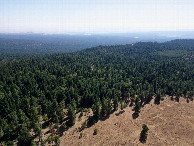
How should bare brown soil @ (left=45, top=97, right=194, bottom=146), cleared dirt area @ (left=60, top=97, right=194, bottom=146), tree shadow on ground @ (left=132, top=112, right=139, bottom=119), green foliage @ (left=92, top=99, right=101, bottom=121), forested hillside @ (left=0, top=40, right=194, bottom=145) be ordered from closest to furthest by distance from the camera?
bare brown soil @ (left=45, top=97, right=194, bottom=146) → cleared dirt area @ (left=60, top=97, right=194, bottom=146) → forested hillside @ (left=0, top=40, right=194, bottom=145) → green foliage @ (left=92, top=99, right=101, bottom=121) → tree shadow on ground @ (left=132, top=112, right=139, bottom=119)

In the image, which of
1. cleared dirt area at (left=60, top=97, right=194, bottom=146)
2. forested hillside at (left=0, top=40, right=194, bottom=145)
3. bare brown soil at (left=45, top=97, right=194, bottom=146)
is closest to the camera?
bare brown soil at (left=45, top=97, right=194, bottom=146)

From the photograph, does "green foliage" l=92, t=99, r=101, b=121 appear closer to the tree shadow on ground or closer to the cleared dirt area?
the cleared dirt area

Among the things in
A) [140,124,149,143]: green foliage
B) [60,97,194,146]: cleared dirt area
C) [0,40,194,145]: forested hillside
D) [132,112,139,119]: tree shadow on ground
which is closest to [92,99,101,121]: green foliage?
[0,40,194,145]: forested hillside

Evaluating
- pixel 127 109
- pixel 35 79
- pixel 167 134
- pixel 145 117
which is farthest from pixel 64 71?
pixel 167 134

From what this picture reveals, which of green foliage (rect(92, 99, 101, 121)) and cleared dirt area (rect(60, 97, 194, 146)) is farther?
green foliage (rect(92, 99, 101, 121))

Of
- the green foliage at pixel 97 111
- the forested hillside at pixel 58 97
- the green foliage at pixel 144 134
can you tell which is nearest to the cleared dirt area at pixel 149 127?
the green foliage at pixel 144 134

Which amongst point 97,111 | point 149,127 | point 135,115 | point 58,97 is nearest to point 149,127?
point 149,127

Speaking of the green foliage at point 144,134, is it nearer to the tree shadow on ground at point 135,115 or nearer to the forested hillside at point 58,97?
the tree shadow on ground at point 135,115

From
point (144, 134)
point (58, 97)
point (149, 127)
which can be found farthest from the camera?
point (58, 97)

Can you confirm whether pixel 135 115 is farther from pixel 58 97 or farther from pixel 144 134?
pixel 58 97

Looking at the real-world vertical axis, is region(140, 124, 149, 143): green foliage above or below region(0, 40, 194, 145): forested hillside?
below
